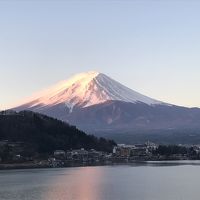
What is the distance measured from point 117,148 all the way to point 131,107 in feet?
146

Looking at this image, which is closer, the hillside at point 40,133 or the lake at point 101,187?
the lake at point 101,187

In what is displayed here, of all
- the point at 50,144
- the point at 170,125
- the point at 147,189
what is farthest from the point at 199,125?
the point at 147,189

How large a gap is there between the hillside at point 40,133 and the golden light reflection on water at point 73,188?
35.9 feet

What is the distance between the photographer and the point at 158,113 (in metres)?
86.5

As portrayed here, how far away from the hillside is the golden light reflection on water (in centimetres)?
1093

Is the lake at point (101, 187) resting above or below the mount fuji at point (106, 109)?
below

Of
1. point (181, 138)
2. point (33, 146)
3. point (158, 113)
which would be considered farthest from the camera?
point (158, 113)

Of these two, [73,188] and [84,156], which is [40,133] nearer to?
[84,156]

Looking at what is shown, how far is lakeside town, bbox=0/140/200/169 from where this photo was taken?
30750mm

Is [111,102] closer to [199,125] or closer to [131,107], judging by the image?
[131,107]

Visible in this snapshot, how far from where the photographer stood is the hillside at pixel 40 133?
1334 inches

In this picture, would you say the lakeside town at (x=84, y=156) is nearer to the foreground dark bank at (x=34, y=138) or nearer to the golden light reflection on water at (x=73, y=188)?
the foreground dark bank at (x=34, y=138)

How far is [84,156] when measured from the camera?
35.7m

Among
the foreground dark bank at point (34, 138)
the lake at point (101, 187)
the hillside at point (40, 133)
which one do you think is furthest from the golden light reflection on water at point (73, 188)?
the hillside at point (40, 133)
